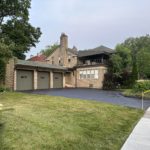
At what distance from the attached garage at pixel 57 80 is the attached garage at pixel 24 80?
4768 mm

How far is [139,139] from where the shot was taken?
641 centimetres

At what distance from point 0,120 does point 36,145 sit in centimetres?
221

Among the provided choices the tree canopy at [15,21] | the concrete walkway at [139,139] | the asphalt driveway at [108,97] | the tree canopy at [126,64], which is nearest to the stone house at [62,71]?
the tree canopy at [126,64]

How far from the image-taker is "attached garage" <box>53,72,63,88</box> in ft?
99.7

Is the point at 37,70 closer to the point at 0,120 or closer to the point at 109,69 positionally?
the point at 109,69

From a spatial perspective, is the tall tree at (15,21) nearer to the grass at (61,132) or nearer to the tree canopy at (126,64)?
the tree canopy at (126,64)

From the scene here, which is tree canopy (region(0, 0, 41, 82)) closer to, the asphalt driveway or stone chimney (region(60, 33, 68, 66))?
the asphalt driveway

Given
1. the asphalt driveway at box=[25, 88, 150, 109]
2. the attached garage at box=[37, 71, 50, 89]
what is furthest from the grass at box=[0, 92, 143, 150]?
the attached garage at box=[37, 71, 50, 89]

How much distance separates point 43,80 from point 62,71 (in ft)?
14.6

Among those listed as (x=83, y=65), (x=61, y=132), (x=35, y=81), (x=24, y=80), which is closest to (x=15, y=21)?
(x=24, y=80)

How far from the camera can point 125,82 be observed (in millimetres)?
31297

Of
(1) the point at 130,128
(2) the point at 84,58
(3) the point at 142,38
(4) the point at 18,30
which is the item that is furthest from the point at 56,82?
(3) the point at 142,38

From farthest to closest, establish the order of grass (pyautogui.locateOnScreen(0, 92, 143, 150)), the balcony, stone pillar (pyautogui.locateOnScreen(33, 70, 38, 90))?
1. the balcony
2. stone pillar (pyautogui.locateOnScreen(33, 70, 38, 90))
3. grass (pyautogui.locateOnScreen(0, 92, 143, 150))

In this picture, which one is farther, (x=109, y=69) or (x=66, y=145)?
(x=109, y=69)
